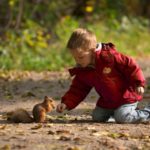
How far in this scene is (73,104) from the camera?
7066mm

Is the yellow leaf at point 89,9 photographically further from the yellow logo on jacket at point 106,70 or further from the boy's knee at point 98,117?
the yellow logo on jacket at point 106,70

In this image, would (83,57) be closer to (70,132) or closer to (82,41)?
(82,41)

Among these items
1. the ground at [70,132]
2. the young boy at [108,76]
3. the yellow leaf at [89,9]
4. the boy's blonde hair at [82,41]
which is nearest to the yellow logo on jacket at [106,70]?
the young boy at [108,76]

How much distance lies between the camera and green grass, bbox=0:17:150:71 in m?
13.6

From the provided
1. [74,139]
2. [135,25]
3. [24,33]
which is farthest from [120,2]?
[74,139]

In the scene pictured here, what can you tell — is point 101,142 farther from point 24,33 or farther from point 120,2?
point 120,2

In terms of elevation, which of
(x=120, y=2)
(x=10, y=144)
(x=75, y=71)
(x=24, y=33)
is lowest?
(x=10, y=144)

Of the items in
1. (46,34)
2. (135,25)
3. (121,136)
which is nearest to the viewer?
(121,136)

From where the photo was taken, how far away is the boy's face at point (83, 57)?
674 cm

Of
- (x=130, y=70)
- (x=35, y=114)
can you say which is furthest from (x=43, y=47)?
(x=130, y=70)

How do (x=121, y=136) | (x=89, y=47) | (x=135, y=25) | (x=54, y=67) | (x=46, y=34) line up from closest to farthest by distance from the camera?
1. (x=121, y=136)
2. (x=89, y=47)
3. (x=54, y=67)
4. (x=46, y=34)
5. (x=135, y=25)

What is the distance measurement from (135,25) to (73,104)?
12115 mm

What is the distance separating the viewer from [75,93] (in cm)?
712

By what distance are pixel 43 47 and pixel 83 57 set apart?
7.91 m
